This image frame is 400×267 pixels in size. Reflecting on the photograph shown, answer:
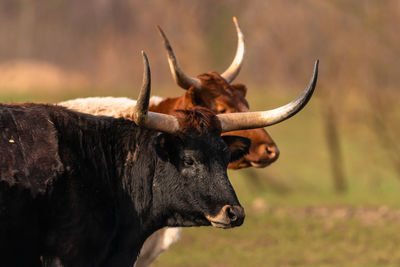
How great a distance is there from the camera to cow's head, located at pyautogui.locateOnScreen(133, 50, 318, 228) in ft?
18.1

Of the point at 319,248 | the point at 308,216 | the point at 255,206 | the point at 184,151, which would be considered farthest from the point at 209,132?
the point at 255,206

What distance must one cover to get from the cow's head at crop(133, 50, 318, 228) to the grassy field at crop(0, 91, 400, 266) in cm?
493

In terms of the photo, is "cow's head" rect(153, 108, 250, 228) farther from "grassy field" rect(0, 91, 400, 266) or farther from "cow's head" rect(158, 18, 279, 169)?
"grassy field" rect(0, 91, 400, 266)

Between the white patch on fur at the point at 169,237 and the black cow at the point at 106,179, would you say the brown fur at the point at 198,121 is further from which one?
the white patch on fur at the point at 169,237

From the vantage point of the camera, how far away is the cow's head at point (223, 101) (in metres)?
8.05

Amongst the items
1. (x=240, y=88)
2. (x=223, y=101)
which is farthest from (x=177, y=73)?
(x=240, y=88)

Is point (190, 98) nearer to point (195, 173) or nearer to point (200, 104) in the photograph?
point (200, 104)

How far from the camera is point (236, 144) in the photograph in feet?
20.7

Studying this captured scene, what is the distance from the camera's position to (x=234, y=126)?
19.9 feet

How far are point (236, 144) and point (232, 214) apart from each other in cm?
100

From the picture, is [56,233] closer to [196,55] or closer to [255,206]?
Answer: [255,206]

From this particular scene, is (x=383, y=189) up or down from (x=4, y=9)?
down

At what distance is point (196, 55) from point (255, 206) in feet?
13.5

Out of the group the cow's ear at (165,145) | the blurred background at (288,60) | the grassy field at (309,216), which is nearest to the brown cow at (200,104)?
the cow's ear at (165,145)
